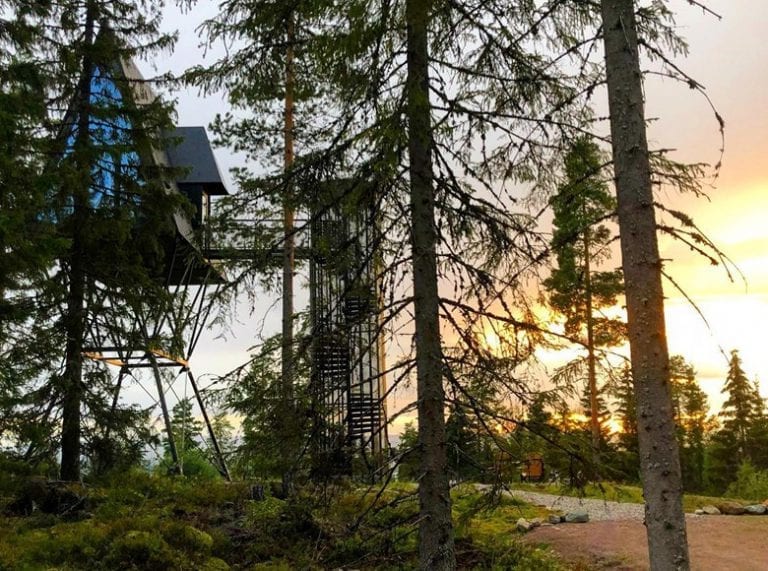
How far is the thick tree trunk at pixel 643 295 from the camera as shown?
4309 millimetres

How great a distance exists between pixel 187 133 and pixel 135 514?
42.2 feet

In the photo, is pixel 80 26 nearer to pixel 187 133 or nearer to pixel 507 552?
pixel 187 133

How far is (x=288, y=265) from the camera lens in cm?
1063

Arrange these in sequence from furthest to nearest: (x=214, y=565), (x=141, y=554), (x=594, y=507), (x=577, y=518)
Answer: (x=594, y=507) < (x=577, y=518) < (x=214, y=565) < (x=141, y=554)

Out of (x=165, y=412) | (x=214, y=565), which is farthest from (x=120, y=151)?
(x=214, y=565)

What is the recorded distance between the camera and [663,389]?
4.39 meters

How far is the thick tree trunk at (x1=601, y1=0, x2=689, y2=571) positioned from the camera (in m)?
4.31

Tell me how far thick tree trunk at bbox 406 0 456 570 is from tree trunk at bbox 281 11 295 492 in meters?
1.27

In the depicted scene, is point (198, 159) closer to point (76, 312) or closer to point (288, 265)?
point (76, 312)

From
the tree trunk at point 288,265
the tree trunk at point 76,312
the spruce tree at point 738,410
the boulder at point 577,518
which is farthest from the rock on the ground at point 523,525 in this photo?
the spruce tree at point 738,410

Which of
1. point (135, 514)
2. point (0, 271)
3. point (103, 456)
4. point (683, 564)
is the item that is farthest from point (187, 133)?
point (683, 564)

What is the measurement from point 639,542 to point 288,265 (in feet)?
22.5

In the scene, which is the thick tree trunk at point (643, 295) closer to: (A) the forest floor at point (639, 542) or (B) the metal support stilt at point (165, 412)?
(A) the forest floor at point (639, 542)

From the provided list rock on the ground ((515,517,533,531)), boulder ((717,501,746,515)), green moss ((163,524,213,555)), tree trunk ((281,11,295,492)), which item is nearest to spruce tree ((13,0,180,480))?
tree trunk ((281,11,295,492))
